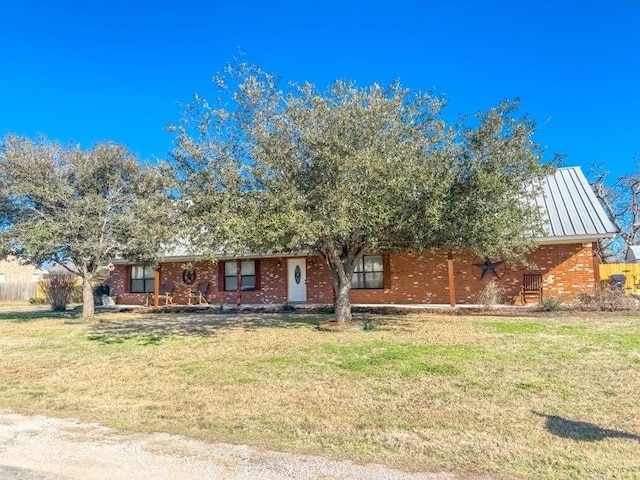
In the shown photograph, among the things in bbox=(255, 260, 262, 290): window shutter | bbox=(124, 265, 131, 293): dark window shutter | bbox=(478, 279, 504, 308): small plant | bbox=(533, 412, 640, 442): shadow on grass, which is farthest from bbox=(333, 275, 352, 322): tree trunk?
bbox=(124, 265, 131, 293): dark window shutter

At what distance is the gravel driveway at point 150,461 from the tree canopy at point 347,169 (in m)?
4.99

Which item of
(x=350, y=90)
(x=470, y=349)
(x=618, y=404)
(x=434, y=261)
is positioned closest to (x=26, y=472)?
(x=618, y=404)

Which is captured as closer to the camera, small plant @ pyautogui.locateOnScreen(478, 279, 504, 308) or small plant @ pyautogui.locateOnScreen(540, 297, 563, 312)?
small plant @ pyautogui.locateOnScreen(540, 297, 563, 312)

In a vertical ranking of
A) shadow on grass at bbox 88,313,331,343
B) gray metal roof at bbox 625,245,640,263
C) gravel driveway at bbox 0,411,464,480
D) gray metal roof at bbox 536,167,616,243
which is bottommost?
gravel driveway at bbox 0,411,464,480

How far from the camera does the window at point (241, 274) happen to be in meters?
22.2

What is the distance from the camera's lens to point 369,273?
65.8 ft

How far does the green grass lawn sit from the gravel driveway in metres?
0.25

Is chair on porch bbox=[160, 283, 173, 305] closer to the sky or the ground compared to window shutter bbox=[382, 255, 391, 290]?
closer to the ground

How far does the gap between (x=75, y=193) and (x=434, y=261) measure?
1252 cm

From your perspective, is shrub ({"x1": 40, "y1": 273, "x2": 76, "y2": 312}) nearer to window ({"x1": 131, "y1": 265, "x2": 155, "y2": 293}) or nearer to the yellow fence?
window ({"x1": 131, "y1": 265, "x2": 155, "y2": 293})

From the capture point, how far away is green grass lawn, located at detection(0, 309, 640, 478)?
4.51m

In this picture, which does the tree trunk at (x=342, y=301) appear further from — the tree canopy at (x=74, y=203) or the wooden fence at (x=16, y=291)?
the wooden fence at (x=16, y=291)

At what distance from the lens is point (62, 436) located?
5.07m

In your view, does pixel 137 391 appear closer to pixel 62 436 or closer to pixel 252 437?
pixel 62 436
